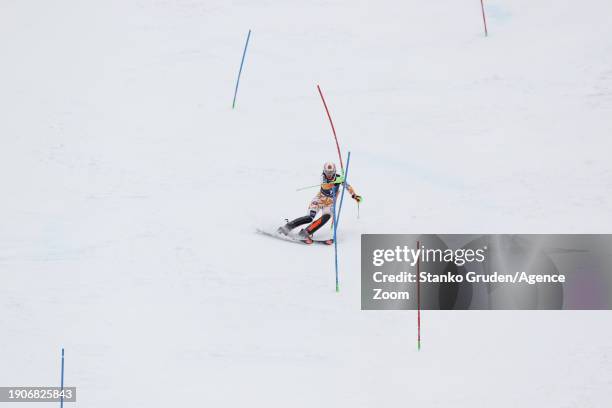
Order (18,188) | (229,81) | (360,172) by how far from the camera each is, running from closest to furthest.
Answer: (18,188) → (360,172) → (229,81)

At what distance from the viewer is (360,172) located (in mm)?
15516

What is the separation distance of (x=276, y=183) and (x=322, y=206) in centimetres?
203

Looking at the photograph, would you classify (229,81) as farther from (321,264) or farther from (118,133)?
(321,264)

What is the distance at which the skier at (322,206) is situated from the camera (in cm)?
1301

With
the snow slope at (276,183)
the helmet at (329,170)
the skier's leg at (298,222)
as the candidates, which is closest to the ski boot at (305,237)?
the skier's leg at (298,222)

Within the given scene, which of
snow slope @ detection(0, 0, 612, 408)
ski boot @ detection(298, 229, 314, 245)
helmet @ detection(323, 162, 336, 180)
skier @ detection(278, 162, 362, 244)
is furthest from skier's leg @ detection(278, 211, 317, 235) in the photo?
helmet @ detection(323, 162, 336, 180)

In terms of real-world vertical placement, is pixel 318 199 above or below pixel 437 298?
above

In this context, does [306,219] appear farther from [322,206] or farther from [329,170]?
[329,170]

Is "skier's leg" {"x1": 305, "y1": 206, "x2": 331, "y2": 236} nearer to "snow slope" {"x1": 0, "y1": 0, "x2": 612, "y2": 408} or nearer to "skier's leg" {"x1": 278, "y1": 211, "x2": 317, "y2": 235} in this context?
"skier's leg" {"x1": 278, "y1": 211, "x2": 317, "y2": 235}

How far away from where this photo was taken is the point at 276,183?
15.0 m

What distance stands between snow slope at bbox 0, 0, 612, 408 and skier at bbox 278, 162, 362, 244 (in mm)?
294

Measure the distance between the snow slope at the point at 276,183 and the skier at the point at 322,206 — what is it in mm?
294

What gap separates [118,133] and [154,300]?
543 centimetres

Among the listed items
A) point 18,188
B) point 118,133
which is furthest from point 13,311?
point 118,133
